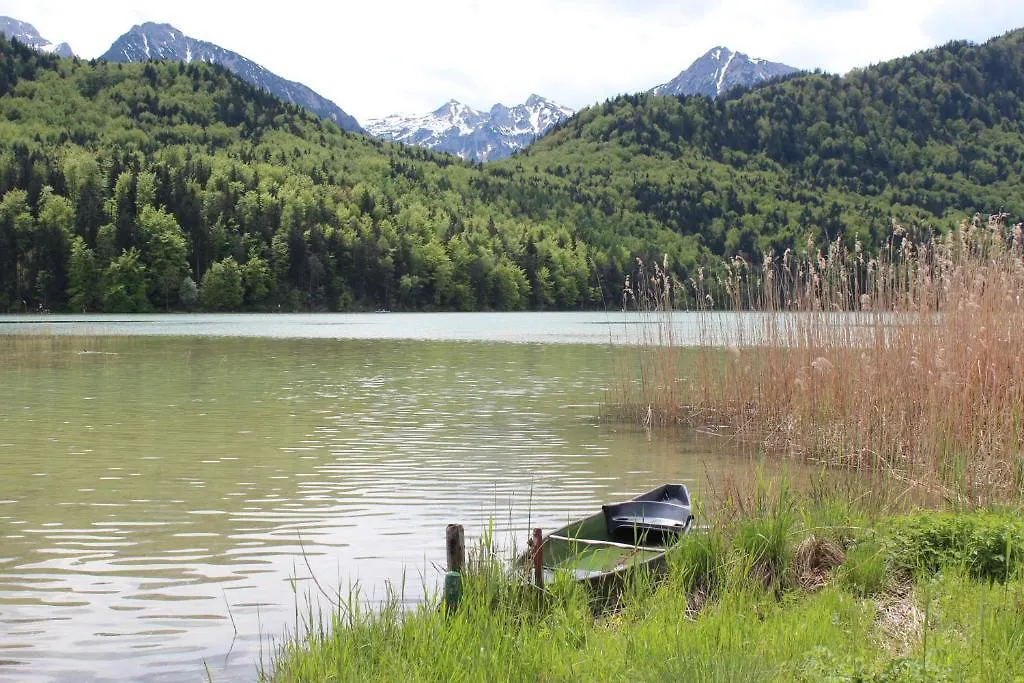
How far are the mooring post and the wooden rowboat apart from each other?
0.58m

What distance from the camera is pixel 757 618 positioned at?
242 inches

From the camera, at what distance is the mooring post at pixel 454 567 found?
621cm

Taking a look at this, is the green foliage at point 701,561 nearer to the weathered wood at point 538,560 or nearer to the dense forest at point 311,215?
the weathered wood at point 538,560

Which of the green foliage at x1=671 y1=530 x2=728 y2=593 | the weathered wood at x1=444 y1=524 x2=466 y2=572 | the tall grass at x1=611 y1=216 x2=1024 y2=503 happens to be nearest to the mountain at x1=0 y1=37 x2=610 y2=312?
the tall grass at x1=611 y1=216 x2=1024 y2=503

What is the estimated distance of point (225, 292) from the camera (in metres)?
106

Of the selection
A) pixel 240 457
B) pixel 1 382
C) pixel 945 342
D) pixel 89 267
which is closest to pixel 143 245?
pixel 89 267

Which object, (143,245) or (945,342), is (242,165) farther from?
(945,342)

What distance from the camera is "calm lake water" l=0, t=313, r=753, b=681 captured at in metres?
7.28

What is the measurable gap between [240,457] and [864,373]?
8.67m

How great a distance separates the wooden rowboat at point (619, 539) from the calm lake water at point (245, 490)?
2.72 ft

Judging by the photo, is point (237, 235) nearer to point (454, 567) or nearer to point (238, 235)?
point (238, 235)

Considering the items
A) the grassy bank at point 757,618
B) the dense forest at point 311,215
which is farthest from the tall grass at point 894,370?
the dense forest at point 311,215

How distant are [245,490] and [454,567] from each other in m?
6.65

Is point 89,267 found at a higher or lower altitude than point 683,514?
higher
